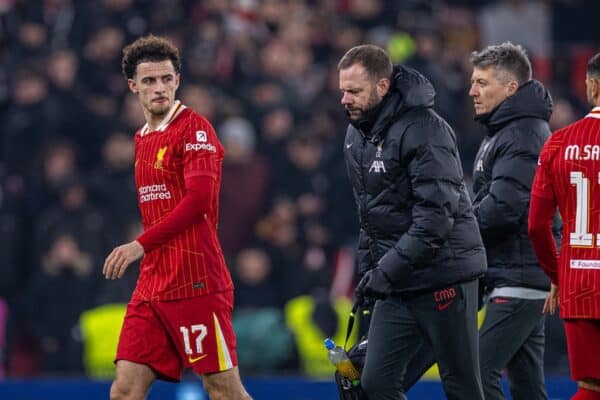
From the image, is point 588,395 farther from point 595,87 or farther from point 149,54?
point 149,54

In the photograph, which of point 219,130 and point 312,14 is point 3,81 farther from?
point 312,14

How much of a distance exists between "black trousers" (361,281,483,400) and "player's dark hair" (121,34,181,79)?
5.62 feet

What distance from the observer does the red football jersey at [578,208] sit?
19.7 feet

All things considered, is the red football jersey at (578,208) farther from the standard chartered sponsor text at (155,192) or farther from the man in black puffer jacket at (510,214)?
the standard chartered sponsor text at (155,192)

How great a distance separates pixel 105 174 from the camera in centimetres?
1189

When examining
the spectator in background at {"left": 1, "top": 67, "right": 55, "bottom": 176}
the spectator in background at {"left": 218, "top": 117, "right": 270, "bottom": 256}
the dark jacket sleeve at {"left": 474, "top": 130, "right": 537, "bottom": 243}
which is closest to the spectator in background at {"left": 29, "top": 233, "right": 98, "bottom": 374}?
the spectator in background at {"left": 1, "top": 67, "right": 55, "bottom": 176}

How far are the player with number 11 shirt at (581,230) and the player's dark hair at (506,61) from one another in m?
1.29

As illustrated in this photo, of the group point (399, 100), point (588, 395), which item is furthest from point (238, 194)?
point (588, 395)

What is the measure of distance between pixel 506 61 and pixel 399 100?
1031 millimetres

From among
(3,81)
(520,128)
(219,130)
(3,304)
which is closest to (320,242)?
(219,130)

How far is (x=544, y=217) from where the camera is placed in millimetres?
6312

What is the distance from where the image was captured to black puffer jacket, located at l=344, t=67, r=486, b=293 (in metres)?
6.43

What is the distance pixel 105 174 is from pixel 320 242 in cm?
200

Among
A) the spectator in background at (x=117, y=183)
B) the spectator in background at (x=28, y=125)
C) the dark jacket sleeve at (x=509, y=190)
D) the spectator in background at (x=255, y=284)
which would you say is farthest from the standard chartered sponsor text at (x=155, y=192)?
the spectator in background at (x=28, y=125)
